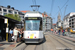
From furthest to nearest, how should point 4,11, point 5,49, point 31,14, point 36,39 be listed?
1. point 4,11
2. point 31,14
3. point 36,39
4. point 5,49

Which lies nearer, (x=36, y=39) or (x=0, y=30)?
(x=36, y=39)

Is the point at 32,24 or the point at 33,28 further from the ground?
the point at 32,24

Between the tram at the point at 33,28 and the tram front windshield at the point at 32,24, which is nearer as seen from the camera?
the tram at the point at 33,28

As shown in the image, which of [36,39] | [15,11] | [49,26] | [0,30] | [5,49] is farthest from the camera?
[49,26]

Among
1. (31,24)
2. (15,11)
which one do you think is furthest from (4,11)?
(31,24)

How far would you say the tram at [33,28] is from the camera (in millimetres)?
10773

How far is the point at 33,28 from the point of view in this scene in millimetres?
11016

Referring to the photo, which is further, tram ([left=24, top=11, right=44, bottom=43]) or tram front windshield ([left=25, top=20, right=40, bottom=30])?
tram front windshield ([left=25, top=20, right=40, bottom=30])

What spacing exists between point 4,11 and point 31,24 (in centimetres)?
6130

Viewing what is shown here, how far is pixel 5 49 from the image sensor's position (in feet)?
27.9

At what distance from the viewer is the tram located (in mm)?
10773

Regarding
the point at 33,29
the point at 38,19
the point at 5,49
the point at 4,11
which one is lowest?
the point at 5,49

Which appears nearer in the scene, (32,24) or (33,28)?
(33,28)

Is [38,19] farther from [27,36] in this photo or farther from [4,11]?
[4,11]
